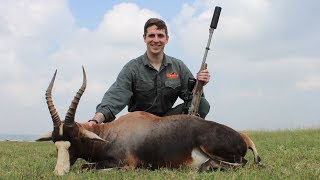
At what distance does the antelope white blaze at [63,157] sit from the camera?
5789 millimetres

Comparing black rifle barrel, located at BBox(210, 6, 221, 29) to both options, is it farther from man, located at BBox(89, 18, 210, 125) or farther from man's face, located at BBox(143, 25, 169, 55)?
man's face, located at BBox(143, 25, 169, 55)

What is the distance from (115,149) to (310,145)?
572cm

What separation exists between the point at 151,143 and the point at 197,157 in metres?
0.61

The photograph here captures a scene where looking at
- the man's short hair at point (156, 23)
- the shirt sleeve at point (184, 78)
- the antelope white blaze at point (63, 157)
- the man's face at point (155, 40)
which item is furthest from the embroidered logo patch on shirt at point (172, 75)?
Answer: the antelope white blaze at point (63, 157)

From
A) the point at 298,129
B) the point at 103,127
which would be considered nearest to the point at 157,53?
the point at 103,127

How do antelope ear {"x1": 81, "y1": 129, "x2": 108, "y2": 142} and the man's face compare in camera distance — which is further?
the man's face

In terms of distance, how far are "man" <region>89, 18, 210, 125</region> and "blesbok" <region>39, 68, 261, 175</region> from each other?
50.9 inches

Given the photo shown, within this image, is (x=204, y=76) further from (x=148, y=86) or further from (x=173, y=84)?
(x=148, y=86)

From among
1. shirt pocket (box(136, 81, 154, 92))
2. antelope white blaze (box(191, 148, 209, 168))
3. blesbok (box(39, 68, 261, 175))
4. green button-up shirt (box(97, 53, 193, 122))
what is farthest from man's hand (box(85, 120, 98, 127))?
antelope white blaze (box(191, 148, 209, 168))

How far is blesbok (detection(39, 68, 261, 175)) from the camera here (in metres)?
5.98

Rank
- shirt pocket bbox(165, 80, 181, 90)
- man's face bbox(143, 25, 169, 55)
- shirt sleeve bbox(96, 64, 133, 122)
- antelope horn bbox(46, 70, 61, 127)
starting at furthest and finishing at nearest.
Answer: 1. shirt pocket bbox(165, 80, 181, 90)
2. man's face bbox(143, 25, 169, 55)
3. shirt sleeve bbox(96, 64, 133, 122)
4. antelope horn bbox(46, 70, 61, 127)

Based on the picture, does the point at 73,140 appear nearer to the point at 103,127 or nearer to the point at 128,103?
the point at 103,127

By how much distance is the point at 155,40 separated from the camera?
7.87m

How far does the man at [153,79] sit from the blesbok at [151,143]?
4.24ft
